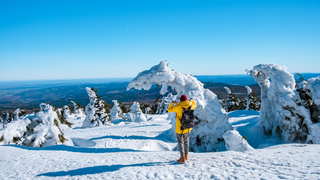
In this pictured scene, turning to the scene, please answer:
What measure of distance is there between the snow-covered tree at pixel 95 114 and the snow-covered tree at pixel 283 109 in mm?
Answer: 20339

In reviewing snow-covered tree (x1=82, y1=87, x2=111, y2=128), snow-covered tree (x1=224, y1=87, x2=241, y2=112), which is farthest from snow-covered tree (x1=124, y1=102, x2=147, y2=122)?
snow-covered tree (x1=224, y1=87, x2=241, y2=112)

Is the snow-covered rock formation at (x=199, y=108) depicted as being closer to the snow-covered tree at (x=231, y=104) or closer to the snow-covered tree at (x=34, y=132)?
the snow-covered tree at (x=34, y=132)

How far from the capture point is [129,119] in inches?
1256

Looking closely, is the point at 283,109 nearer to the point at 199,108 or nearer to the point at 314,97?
the point at 314,97

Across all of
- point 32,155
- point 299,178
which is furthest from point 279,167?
point 32,155

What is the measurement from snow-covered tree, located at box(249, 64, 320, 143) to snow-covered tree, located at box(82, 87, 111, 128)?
20339 millimetres

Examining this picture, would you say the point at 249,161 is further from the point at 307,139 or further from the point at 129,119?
the point at 129,119

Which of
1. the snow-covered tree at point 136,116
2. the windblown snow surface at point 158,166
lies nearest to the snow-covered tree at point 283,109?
→ the windblown snow surface at point 158,166

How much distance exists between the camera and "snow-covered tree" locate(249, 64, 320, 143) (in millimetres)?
9969

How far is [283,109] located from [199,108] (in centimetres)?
556

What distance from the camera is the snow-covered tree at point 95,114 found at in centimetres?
2425

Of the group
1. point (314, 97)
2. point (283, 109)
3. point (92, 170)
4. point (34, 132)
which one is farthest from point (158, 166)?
point (314, 97)

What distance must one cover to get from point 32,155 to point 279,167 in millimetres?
8722

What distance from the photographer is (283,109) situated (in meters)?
10.6
